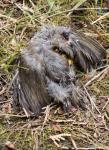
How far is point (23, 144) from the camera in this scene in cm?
298

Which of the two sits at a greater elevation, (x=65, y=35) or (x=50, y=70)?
(x=65, y=35)

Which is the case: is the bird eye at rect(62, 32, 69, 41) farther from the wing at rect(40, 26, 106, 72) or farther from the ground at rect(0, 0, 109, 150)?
the ground at rect(0, 0, 109, 150)

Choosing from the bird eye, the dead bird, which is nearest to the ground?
the dead bird

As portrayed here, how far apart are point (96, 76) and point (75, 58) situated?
0.60ft

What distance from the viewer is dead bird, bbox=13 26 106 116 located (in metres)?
3.22

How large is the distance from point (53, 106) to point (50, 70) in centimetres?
23

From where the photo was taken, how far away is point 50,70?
3.25 m

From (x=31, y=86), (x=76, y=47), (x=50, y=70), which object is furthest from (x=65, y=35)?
(x=31, y=86)

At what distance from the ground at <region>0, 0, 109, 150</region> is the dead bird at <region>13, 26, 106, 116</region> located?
2.7 inches

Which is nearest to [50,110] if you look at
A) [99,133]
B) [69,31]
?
[99,133]

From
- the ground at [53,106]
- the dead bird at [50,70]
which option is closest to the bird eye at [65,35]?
the dead bird at [50,70]

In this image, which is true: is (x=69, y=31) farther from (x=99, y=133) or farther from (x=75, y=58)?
(x=99, y=133)

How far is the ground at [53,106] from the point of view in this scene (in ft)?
9.85

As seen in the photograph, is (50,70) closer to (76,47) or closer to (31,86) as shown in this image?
(31,86)
